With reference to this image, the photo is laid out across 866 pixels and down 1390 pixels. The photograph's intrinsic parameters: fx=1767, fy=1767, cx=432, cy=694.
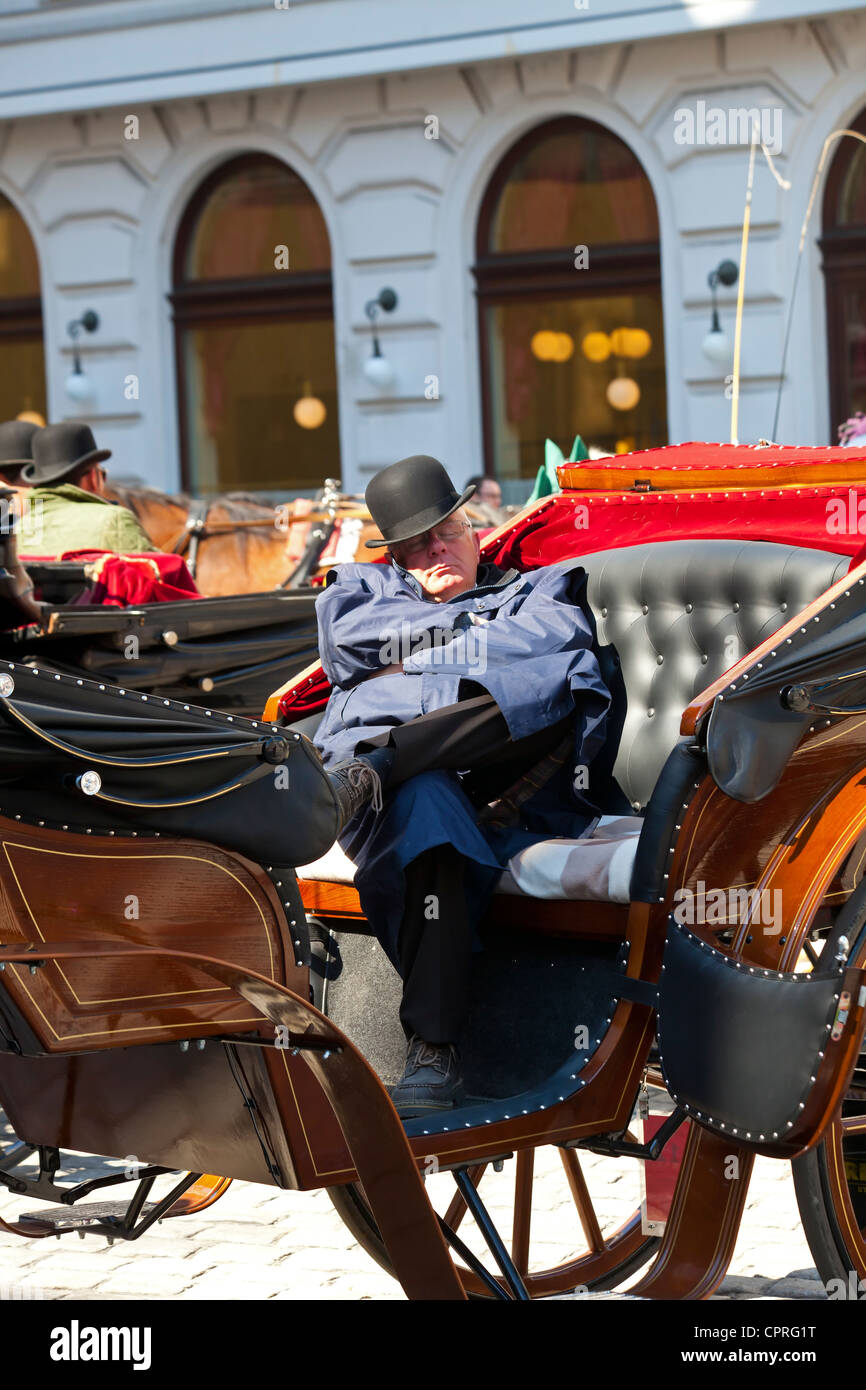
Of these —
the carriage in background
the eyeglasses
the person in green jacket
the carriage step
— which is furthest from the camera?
the person in green jacket

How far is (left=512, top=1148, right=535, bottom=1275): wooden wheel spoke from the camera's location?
11.3ft

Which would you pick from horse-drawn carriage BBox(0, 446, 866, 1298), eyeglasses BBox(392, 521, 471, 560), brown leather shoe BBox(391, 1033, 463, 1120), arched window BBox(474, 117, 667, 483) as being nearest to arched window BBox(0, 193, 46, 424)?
arched window BBox(474, 117, 667, 483)

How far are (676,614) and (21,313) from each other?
11.3 metres

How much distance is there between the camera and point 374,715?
3293 millimetres

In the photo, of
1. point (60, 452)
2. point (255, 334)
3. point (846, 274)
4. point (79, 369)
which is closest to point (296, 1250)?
point (60, 452)

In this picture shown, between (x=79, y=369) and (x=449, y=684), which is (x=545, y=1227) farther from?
(x=79, y=369)

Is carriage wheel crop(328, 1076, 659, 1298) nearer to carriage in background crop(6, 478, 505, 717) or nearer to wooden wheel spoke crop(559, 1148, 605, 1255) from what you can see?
wooden wheel spoke crop(559, 1148, 605, 1255)

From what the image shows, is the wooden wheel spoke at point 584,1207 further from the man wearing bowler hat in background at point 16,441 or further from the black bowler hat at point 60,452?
the man wearing bowler hat in background at point 16,441

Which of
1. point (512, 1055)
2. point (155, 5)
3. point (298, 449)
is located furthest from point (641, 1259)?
point (155, 5)

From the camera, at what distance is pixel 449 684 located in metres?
3.27

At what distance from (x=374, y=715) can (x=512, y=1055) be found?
0.67m

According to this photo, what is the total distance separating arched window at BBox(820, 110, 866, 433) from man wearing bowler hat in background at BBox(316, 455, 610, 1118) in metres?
8.53
